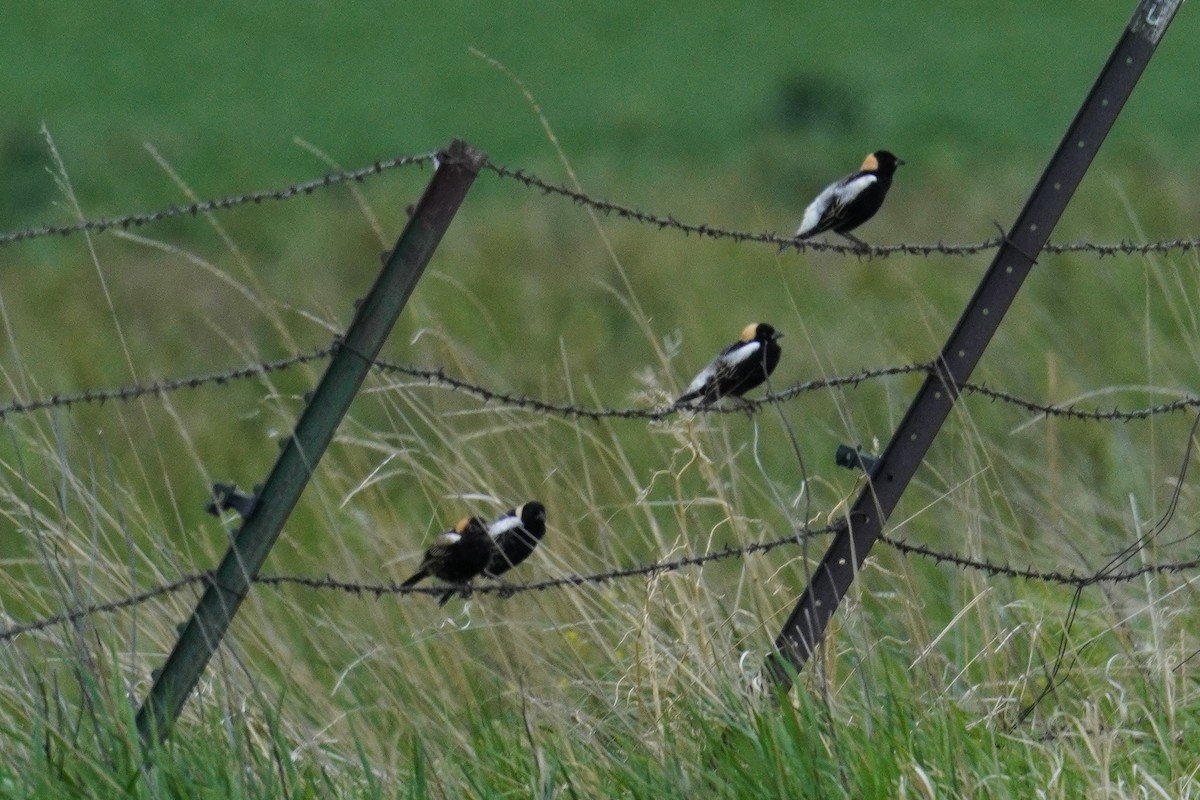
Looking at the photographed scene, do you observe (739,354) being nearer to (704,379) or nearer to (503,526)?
(704,379)

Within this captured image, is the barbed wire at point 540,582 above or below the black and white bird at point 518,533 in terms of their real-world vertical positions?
below

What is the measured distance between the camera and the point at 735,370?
379cm

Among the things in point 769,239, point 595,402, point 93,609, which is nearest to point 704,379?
point 769,239

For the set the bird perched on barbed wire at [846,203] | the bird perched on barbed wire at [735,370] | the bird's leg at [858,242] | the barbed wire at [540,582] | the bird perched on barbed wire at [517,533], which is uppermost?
the bird perched on barbed wire at [846,203]

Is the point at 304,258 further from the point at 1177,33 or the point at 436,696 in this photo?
the point at 1177,33

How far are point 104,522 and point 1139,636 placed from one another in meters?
3.69

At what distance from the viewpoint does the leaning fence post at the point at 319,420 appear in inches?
129

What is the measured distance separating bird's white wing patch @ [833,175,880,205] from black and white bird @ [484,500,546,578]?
3.32ft

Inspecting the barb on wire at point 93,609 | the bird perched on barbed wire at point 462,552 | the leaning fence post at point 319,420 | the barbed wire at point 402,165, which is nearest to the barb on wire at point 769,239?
the barbed wire at point 402,165

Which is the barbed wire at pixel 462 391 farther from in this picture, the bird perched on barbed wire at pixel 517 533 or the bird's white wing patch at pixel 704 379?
the bird perched on barbed wire at pixel 517 533

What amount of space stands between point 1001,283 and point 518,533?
1.11 m

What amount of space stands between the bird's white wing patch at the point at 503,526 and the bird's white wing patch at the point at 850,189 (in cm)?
106

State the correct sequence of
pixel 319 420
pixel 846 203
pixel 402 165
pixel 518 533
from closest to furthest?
pixel 319 420 < pixel 402 165 < pixel 518 533 < pixel 846 203

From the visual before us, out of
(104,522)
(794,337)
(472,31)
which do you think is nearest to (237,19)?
(472,31)
